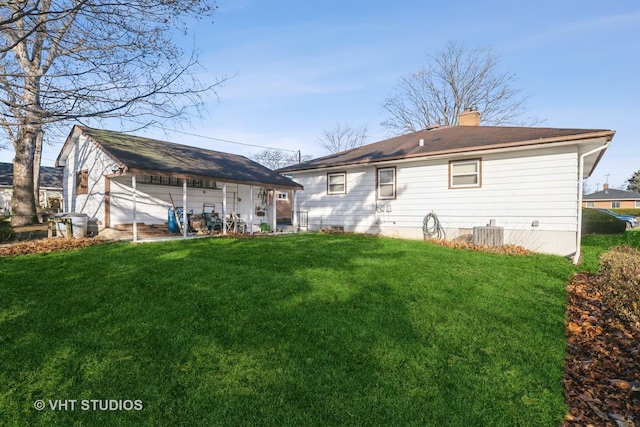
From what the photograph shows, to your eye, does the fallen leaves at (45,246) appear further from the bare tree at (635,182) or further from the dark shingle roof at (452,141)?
the bare tree at (635,182)

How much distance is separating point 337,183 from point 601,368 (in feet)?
38.0

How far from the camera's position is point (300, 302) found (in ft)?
14.6

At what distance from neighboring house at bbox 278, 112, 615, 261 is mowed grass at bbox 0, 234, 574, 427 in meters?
4.19

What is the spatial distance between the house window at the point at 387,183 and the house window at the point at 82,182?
1088cm

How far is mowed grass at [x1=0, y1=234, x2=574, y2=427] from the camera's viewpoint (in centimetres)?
252

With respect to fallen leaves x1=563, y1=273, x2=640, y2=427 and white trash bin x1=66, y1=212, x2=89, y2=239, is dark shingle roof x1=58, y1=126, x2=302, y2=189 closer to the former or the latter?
white trash bin x1=66, y1=212, x2=89, y2=239

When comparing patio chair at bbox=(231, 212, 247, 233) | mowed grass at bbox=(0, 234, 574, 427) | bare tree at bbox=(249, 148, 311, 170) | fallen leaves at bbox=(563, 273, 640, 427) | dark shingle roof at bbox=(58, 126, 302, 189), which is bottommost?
fallen leaves at bbox=(563, 273, 640, 427)

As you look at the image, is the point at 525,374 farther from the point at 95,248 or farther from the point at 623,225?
the point at 623,225

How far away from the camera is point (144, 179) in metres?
12.0

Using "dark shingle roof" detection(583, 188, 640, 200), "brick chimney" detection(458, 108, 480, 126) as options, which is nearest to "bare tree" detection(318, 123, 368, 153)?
"brick chimney" detection(458, 108, 480, 126)

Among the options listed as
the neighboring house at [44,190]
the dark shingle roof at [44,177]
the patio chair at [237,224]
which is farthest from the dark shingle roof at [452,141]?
the dark shingle roof at [44,177]

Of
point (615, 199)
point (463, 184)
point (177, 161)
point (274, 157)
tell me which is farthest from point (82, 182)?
point (615, 199)

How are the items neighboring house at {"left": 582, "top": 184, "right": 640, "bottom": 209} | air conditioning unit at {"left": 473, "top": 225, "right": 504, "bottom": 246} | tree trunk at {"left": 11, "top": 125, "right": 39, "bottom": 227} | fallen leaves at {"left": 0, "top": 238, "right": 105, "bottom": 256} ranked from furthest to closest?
neighboring house at {"left": 582, "top": 184, "right": 640, "bottom": 209}, tree trunk at {"left": 11, "top": 125, "right": 39, "bottom": 227}, air conditioning unit at {"left": 473, "top": 225, "right": 504, "bottom": 246}, fallen leaves at {"left": 0, "top": 238, "right": 105, "bottom": 256}

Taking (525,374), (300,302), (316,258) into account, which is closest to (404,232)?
(316,258)
